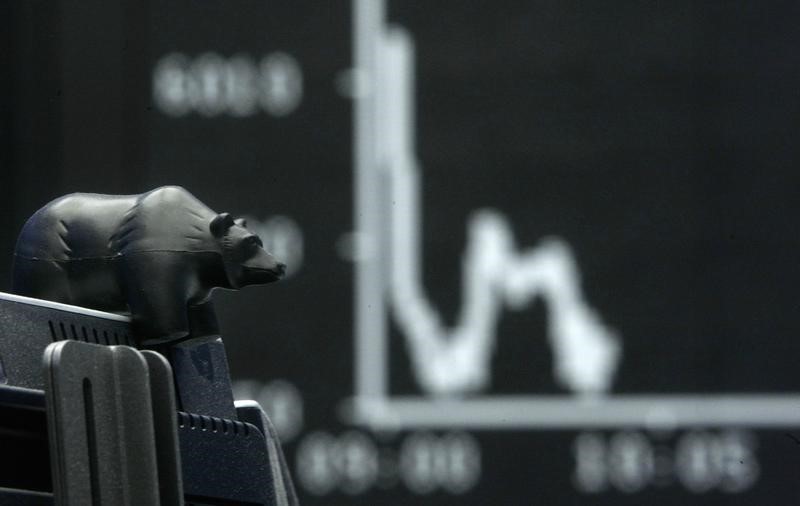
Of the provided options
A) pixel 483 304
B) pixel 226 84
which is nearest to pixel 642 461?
pixel 483 304

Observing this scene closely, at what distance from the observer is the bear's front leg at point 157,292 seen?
2.38 ft

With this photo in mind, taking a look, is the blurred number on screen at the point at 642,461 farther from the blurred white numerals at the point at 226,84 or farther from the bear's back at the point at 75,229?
the bear's back at the point at 75,229

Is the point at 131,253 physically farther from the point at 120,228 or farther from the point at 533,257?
the point at 533,257

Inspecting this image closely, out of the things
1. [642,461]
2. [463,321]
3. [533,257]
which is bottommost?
[642,461]

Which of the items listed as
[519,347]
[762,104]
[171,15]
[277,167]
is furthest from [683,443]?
[171,15]

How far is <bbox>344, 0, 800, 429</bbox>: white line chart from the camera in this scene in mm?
2822

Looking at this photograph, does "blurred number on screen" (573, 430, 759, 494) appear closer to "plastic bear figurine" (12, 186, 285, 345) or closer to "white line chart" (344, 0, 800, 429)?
"white line chart" (344, 0, 800, 429)

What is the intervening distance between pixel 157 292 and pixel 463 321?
2166 millimetres

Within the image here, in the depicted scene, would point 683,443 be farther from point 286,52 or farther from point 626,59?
point 286,52

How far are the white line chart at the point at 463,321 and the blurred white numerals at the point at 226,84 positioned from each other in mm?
146

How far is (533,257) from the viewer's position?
9.43ft

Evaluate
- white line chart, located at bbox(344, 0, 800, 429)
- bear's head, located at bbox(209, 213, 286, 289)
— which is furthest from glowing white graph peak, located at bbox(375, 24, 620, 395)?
bear's head, located at bbox(209, 213, 286, 289)

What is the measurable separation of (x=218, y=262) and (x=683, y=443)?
6.98ft

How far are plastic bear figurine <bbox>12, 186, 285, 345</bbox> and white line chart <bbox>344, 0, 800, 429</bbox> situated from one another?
2.06 m
